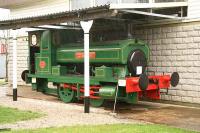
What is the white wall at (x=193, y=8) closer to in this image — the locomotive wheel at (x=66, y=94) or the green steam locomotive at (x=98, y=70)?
the green steam locomotive at (x=98, y=70)

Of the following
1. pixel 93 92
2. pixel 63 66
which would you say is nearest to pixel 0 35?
pixel 63 66

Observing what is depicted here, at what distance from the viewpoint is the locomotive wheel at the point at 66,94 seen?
14.7 metres

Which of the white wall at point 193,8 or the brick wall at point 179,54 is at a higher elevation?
the white wall at point 193,8

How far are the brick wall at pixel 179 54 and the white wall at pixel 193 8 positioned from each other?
0.97 ft

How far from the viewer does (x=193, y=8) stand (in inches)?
525

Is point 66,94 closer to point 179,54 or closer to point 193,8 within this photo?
point 179,54

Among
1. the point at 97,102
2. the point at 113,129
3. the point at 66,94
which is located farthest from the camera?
the point at 66,94

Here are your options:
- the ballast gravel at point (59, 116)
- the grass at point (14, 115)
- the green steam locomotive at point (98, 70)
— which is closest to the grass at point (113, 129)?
the ballast gravel at point (59, 116)

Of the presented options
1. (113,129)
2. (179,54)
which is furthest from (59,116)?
(179,54)

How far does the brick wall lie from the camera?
1330 cm

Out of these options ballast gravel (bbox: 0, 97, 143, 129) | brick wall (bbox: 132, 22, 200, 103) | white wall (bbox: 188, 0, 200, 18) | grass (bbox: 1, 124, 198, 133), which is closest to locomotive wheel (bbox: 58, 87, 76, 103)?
ballast gravel (bbox: 0, 97, 143, 129)

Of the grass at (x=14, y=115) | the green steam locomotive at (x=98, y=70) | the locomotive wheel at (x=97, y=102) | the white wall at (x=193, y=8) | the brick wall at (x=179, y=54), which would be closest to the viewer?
the grass at (x=14, y=115)

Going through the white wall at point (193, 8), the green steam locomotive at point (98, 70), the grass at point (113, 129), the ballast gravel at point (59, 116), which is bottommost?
the ballast gravel at point (59, 116)

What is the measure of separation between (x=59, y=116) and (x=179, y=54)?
194 inches
